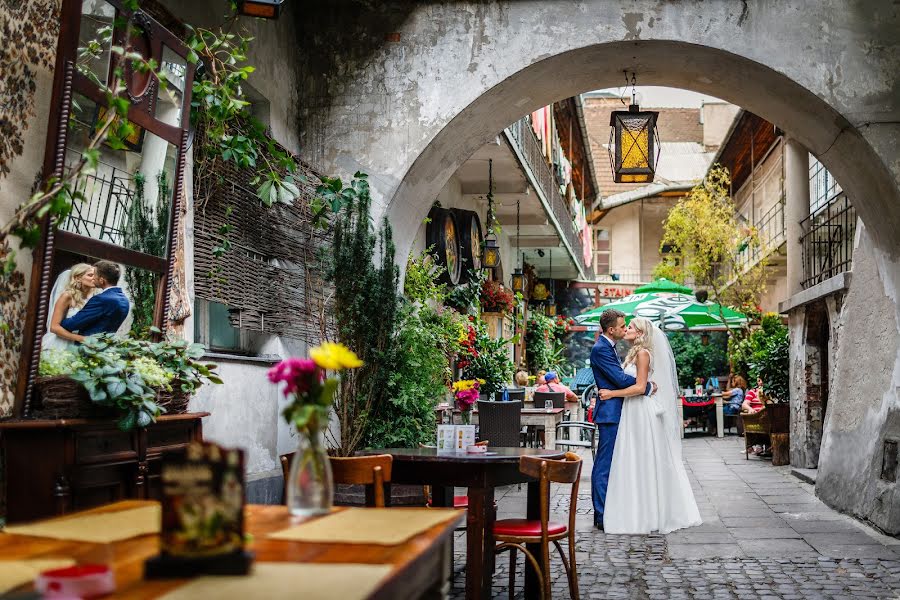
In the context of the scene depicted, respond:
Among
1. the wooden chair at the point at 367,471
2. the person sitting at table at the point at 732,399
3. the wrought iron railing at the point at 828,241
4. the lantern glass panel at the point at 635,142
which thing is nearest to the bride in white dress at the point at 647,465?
the lantern glass panel at the point at 635,142

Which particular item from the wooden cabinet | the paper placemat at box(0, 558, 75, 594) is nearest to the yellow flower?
the paper placemat at box(0, 558, 75, 594)

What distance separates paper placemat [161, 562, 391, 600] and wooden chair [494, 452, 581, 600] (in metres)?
2.78

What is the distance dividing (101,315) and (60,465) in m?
0.96

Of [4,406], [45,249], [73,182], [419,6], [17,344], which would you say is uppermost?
[419,6]

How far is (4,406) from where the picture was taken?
13.8 feet

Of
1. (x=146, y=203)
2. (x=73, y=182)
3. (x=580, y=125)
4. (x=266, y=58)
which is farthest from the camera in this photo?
(x=580, y=125)

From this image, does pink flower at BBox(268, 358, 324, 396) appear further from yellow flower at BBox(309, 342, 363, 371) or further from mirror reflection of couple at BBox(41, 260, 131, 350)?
Answer: mirror reflection of couple at BBox(41, 260, 131, 350)

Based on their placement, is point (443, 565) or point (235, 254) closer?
point (443, 565)

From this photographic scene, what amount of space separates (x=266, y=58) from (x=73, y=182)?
132 inches

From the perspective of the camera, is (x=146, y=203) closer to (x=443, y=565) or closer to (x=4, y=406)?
(x=4, y=406)

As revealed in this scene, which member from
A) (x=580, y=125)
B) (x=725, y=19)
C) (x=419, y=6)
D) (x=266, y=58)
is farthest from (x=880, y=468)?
(x=580, y=125)

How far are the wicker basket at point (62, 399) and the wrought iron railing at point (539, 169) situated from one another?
305 inches

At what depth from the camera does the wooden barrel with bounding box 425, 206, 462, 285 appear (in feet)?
38.4

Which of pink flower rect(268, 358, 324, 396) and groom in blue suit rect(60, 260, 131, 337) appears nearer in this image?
pink flower rect(268, 358, 324, 396)
